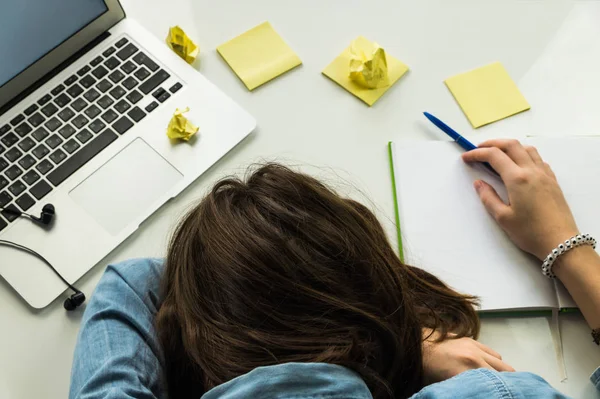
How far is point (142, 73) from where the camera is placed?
2.43ft

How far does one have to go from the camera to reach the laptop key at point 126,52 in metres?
0.75

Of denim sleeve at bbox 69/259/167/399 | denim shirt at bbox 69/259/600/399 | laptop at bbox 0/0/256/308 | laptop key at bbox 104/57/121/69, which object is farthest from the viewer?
laptop key at bbox 104/57/121/69

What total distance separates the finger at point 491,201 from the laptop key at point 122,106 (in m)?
0.47

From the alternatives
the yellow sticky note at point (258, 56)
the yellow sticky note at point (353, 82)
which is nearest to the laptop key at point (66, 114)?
the yellow sticky note at point (258, 56)

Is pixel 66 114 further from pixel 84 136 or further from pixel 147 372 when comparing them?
pixel 147 372

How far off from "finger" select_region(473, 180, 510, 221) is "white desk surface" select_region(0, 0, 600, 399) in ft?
0.30

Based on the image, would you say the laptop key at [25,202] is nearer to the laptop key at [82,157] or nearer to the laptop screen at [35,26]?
the laptop key at [82,157]

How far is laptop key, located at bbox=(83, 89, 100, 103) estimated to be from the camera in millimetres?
721

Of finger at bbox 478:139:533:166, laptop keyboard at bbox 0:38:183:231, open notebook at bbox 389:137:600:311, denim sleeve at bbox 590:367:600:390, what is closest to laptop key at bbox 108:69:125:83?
laptop keyboard at bbox 0:38:183:231

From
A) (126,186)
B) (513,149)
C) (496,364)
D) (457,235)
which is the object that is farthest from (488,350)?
(126,186)

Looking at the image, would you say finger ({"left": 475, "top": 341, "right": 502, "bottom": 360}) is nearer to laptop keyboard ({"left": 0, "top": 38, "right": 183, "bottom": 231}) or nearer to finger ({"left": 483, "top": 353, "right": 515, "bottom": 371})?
finger ({"left": 483, "top": 353, "right": 515, "bottom": 371})

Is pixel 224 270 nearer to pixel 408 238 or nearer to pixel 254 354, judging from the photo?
pixel 254 354

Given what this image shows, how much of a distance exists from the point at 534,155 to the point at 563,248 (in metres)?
0.13

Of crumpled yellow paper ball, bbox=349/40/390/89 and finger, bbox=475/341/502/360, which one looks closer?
finger, bbox=475/341/502/360
